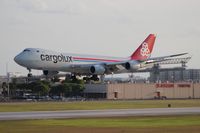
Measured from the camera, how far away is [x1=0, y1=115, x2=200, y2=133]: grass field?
146ft

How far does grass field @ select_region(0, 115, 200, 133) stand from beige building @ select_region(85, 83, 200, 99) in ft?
392

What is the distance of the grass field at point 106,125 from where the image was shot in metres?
44.6

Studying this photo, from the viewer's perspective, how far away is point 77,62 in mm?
91375

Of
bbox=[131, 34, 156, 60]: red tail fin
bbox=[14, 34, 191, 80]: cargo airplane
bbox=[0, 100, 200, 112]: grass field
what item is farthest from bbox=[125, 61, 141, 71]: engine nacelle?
bbox=[131, 34, 156, 60]: red tail fin

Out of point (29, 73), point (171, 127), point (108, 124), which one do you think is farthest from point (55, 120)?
point (29, 73)

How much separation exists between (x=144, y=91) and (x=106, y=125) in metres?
132

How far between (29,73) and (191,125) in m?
40.8

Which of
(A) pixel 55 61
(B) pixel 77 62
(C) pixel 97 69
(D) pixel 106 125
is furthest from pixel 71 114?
(C) pixel 97 69

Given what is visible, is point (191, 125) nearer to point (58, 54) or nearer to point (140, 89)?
point (58, 54)

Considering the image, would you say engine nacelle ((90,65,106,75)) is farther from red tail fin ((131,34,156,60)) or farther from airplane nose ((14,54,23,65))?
airplane nose ((14,54,23,65))

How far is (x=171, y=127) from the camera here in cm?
4753

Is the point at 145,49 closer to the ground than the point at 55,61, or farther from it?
farther from it

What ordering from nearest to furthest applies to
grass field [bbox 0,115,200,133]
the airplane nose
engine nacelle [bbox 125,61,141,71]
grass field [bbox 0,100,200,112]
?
grass field [bbox 0,115,200,133] < grass field [bbox 0,100,200,112] < the airplane nose < engine nacelle [bbox 125,61,141,71]

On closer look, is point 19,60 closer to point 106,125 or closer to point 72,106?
point 72,106
